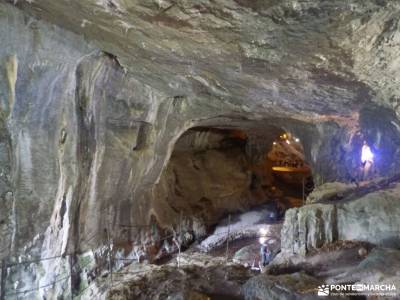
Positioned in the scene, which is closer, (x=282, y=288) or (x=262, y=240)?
(x=282, y=288)

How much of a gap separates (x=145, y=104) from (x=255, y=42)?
5529mm

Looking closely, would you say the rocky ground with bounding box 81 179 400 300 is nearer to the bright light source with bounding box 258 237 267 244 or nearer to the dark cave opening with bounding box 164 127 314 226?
the bright light source with bounding box 258 237 267 244

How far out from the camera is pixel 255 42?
6199mm

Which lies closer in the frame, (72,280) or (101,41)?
(101,41)

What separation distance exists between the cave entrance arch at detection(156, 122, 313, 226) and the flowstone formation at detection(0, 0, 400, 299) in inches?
174

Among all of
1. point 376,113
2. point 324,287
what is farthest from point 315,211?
point 376,113

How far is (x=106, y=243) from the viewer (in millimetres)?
11141

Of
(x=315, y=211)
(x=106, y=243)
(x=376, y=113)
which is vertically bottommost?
(x=106, y=243)

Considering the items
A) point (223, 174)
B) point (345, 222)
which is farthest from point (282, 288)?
point (223, 174)

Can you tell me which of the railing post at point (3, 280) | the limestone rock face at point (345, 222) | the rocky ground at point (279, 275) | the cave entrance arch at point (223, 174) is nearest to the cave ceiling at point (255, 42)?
the limestone rock face at point (345, 222)

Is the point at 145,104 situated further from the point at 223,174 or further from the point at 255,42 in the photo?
the point at 223,174

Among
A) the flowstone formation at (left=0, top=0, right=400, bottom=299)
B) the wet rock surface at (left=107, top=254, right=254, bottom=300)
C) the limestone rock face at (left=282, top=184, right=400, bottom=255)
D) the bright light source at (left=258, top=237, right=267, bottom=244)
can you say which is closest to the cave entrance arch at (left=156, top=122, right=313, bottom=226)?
the bright light source at (left=258, top=237, right=267, bottom=244)

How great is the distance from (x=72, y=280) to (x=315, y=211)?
6848 millimetres

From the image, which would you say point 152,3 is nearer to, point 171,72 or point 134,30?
point 134,30
